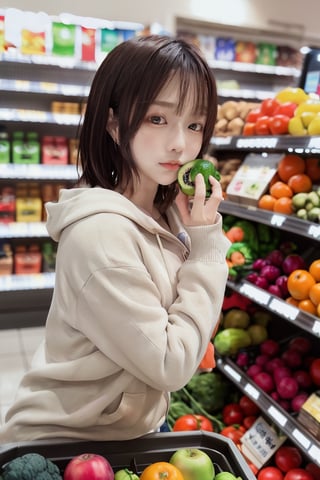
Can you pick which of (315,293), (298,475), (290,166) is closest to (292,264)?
(315,293)

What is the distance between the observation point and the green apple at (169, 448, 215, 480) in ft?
2.91

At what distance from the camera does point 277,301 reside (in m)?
2.22

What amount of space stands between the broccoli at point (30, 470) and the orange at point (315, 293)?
1.46 m

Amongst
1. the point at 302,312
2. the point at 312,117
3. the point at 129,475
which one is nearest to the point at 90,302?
the point at 129,475

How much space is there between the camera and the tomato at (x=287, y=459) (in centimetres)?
219

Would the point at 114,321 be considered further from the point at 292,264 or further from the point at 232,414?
the point at 232,414

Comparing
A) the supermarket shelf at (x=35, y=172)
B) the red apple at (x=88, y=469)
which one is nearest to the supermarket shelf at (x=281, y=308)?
the red apple at (x=88, y=469)

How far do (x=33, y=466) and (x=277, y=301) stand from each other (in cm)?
161

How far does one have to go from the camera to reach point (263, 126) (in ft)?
8.00

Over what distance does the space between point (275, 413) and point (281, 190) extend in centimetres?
101

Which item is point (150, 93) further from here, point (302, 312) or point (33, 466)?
point (302, 312)

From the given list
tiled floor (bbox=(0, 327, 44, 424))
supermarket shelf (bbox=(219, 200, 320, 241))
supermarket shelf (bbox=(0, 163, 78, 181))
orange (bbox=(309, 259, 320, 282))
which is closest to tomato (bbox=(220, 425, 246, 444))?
orange (bbox=(309, 259, 320, 282))

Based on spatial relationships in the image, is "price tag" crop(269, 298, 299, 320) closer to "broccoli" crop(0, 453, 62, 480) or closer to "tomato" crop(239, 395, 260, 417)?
"tomato" crop(239, 395, 260, 417)

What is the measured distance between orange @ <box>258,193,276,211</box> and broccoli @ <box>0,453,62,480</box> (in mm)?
1761
